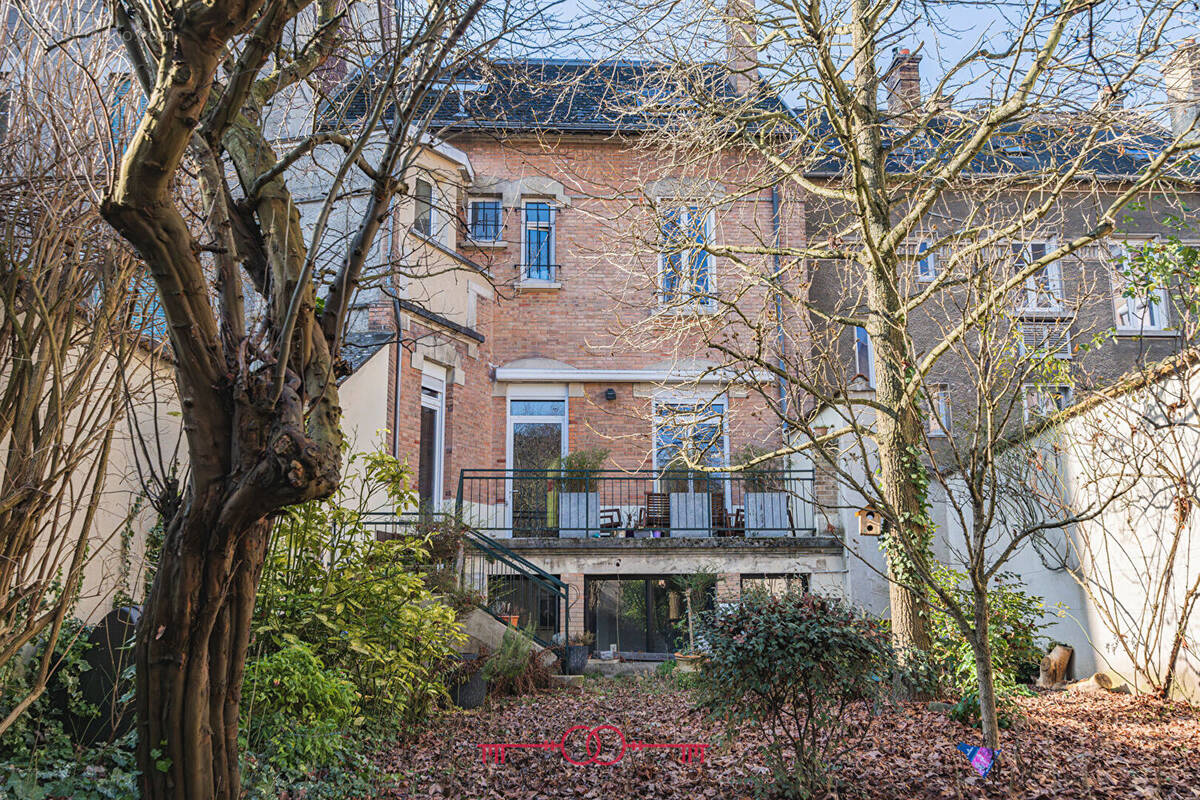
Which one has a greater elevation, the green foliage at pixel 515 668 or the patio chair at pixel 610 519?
the patio chair at pixel 610 519

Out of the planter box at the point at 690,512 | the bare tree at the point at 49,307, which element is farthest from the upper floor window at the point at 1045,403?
the bare tree at the point at 49,307

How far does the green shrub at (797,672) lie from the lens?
4613 millimetres

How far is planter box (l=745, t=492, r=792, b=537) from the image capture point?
13250 mm

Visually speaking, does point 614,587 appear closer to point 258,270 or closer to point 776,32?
point 776,32

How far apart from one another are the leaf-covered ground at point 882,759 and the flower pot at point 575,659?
278 centimetres

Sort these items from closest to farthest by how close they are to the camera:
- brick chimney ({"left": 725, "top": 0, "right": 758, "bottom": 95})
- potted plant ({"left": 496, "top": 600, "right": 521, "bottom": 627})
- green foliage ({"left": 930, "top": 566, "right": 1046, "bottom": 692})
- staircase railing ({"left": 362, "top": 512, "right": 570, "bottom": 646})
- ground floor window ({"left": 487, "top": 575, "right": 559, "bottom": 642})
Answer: green foliage ({"left": 930, "top": 566, "right": 1046, "bottom": 692}) → brick chimney ({"left": 725, "top": 0, "right": 758, "bottom": 95}) → staircase railing ({"left": 362, "top": 512, "right": 570, "bottom": 646}) → potted plant ({"left": 496, "top": 600, "right": 521, "bottom": 627}) → ground floor window ({"left": 487, "top": 575, "right": 559, "bottom": 642})

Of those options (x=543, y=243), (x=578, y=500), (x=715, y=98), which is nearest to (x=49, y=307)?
(x=715, y=98)

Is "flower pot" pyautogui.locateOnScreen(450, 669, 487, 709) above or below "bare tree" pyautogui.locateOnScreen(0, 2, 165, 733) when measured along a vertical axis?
below

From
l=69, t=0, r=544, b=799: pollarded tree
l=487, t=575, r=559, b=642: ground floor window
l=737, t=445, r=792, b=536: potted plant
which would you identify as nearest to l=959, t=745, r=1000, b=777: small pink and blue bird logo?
l=69, t=0, r=544, b=799: pollarded tree

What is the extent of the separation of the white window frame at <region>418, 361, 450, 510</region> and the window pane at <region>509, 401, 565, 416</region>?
5.52 feet

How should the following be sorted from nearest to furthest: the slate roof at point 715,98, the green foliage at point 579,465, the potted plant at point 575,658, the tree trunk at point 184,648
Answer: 1. the tree trunk at point 184,648
2. the slate roof at point 715,98
3. the potted plant at point 575,658
4. the green foliage at point 579,465

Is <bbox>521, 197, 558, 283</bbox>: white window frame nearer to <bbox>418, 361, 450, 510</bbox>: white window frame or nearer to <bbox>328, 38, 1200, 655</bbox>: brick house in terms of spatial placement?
<bbox>328, 38, 1200, 655</bbox>: brick house

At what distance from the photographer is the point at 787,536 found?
42.9 ft

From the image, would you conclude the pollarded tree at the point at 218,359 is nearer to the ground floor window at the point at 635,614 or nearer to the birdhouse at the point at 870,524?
the birdhouse at the point at 870,524
